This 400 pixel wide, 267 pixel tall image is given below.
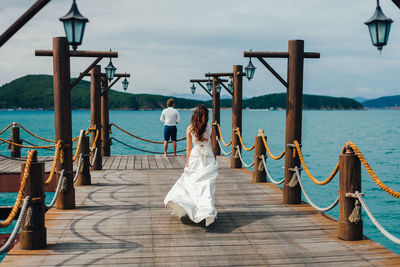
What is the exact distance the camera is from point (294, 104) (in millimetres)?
7594

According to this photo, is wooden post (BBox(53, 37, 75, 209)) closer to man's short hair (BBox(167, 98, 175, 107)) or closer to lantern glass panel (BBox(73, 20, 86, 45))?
lantern glass panel (BBox(73, 20, 86, 45))

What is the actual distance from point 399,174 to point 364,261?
3095 centimetres

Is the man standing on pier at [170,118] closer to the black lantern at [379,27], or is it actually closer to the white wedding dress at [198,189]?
the white wedding dress at [198,189]

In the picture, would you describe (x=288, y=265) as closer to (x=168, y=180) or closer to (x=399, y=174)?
(x=168, y=180)

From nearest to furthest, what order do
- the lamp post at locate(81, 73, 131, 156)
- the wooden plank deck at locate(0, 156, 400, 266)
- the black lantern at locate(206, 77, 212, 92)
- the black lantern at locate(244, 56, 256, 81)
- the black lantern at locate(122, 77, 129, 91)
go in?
the wooden plank deck at locate(0, 156, 400, 266) < the black lantern at locate(244, 56, 256, 81) < the lamp post at locate(81, 73, 131, 156) < the black lantern at locate(206, 77, 212, 92) < the black lantern at locate(122, 77, 129, 91)

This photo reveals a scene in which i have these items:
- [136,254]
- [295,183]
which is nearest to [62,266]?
[136,254]

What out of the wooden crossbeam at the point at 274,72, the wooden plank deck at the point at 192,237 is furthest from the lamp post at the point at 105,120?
the wooden crossbeam at the point at 274,72

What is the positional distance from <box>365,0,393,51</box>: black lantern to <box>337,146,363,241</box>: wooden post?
1.50 m

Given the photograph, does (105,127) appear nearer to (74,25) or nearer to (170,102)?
(170,102)

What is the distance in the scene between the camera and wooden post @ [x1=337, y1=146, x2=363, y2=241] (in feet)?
18.2

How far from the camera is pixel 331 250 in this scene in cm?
529

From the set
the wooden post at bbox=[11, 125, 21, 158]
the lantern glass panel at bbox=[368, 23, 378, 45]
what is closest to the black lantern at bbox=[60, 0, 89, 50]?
the lantern glass panel at bbox=[368, 23, 378, 45]

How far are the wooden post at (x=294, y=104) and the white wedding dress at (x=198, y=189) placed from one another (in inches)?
67.7

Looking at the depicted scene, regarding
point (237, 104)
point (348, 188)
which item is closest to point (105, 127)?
point (237, 104)
